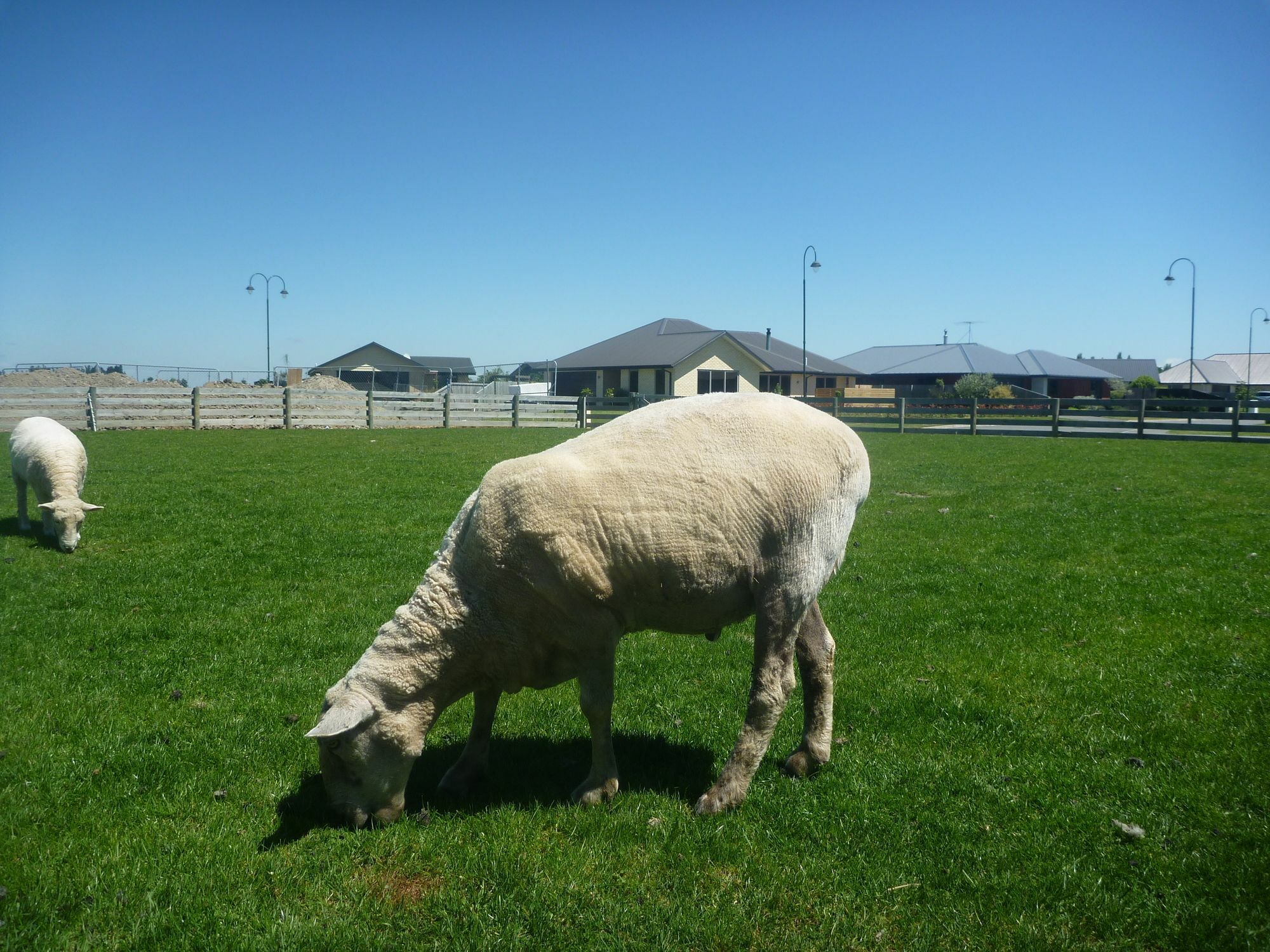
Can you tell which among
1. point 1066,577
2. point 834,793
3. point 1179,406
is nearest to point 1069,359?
point 1179,406

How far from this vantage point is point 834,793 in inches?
171

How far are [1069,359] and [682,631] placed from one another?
87531 millimetres

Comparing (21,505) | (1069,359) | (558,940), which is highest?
(1069,359)

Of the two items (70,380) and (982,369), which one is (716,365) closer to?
(982,369)

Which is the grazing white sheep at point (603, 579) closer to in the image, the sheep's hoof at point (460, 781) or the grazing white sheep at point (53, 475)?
the sheep's hoof at point (460, 781)

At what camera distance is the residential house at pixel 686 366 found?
5634 cm

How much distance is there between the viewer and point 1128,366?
98500 mm

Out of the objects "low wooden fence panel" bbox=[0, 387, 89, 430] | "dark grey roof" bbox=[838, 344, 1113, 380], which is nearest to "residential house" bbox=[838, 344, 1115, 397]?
"dark grey roof" bbox=[838, 344, 1113, 380]

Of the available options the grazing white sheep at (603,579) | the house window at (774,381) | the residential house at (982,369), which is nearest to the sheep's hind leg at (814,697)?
the grazing white sheep at (603,579)

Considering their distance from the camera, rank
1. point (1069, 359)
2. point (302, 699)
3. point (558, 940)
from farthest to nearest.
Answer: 1. point (1069, 359)
2. point (302, 699)
3. point (558, 940)

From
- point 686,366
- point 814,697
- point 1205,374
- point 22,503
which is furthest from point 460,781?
point 1205,374

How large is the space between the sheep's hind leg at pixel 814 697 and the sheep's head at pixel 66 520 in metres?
8.27

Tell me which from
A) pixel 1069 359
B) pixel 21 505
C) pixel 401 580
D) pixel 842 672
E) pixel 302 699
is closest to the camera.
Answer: pixel 302 699

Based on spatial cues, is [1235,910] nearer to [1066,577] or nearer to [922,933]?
[922,933]
